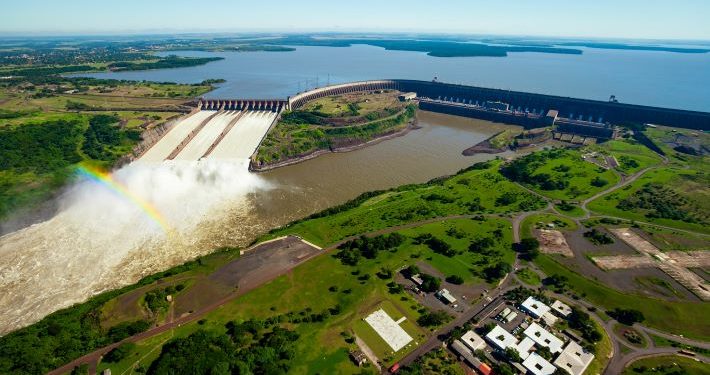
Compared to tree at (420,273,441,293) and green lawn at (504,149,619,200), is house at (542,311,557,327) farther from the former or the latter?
green lawn at (504,149,619,200)

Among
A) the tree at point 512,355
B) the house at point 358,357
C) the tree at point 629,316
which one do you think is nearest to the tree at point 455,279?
the tree at point 512,355

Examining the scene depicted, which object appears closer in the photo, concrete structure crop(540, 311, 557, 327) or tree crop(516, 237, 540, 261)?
concrete structure crop(540, 311, 557, 327)

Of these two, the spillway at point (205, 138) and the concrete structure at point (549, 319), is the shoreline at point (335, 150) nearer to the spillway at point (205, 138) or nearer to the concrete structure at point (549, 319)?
the spillway at point (205, 138)

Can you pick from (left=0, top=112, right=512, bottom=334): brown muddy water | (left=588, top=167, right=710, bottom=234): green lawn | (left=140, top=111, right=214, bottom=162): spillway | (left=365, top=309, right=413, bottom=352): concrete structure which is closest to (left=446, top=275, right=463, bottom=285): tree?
(left=365, top=309, right=413, bottom=352): concrete structure

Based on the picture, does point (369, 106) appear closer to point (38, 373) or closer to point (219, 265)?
point (219, 265)

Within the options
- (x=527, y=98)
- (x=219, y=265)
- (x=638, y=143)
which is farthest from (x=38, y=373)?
(x=527, y=98)

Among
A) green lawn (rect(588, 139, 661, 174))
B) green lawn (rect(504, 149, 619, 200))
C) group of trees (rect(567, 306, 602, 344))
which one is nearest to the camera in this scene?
group of trees (rect(567, 306, 602, 344))

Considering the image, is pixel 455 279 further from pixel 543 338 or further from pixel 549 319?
pixel 543 338
